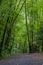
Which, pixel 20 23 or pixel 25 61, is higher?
pixel 20 23

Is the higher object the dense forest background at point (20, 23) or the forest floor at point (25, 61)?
the dense forest background at point (20, 23)

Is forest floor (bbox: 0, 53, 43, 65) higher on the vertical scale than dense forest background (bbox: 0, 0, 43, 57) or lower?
lower

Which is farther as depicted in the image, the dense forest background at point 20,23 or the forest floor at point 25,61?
the dense forest background at point 20,23

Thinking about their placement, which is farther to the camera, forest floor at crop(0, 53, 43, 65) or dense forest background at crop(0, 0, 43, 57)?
dense forest background at crop(0, 0, 43, 57)

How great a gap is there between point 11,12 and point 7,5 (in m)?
0.78

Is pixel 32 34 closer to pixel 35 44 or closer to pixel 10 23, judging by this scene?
pixel 35 44

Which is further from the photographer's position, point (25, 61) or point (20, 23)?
point (20, 23)

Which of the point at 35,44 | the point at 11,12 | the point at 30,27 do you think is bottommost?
the point at 35,44

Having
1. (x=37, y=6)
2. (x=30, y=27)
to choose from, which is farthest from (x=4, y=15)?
(x=30, y=27)

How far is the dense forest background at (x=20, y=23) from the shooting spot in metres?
18.9

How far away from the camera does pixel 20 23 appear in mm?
25469

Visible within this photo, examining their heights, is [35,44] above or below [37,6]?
below

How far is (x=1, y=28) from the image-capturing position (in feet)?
64.5

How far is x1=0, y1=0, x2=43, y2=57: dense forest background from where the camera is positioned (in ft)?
62.1
